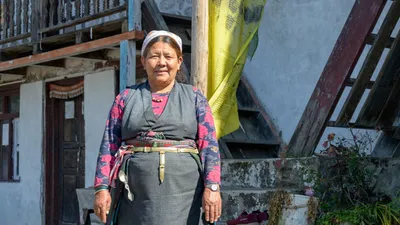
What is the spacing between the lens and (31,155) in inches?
376

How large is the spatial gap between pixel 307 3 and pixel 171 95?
12.9ft

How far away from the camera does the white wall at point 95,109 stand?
27.0ft

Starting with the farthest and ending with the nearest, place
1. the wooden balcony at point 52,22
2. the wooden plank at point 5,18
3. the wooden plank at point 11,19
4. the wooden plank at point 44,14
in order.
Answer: the wooden plank at point 5,18 → the wooden plank at point 11,19 → the wooden plank at point 44,14 → the wooden balcony at point 52,22

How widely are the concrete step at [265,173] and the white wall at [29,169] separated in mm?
4480

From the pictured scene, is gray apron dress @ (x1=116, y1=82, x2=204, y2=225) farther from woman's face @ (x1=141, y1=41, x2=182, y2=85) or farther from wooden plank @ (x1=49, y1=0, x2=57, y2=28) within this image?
wooden plank @ (x1=49, y1=0, x2=57, y2=28)

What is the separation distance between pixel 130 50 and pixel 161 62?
3.63m

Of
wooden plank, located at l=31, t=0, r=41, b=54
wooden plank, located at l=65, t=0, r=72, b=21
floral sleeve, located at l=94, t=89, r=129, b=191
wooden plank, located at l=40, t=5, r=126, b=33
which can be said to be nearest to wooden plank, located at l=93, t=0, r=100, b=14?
wooden plank, located at l=40, t=5, r=126, b=33

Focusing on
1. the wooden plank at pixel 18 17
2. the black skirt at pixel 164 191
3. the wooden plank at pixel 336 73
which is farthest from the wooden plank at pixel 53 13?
Result: the black skirt at pixel 164 191

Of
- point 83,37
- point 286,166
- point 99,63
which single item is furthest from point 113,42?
point 286,166

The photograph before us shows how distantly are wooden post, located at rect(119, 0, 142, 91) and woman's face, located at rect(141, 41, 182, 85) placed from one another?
3.44 m

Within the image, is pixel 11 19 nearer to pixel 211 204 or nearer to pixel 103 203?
pixel 103 203

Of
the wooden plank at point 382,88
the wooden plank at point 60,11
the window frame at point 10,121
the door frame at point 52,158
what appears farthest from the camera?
the window frame at point 10,121

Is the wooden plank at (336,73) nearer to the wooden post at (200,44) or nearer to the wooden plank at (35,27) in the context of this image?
the wooden post at (200,44)

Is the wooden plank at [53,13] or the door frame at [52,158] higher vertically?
the wooden plank at [53,13]
